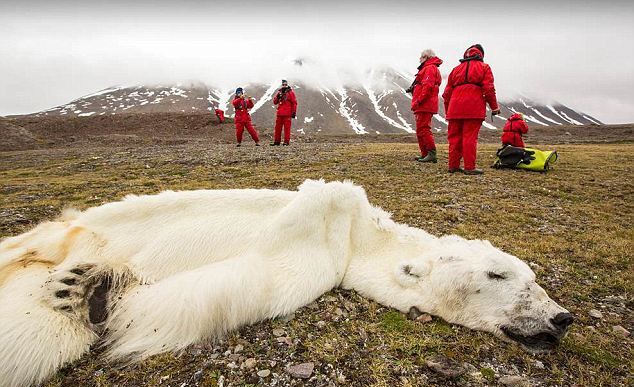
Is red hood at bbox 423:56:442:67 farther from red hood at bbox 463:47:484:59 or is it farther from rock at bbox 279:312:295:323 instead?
rock at bbox 279:312:295:323

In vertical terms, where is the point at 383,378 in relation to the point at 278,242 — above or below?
below

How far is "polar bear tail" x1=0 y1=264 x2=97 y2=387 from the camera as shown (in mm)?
2588

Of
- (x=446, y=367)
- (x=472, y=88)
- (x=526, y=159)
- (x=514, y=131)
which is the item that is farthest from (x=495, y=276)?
(x=514, y=131)

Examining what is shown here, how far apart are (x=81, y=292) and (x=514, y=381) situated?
12.8 feet

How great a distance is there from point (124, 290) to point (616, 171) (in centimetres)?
1579

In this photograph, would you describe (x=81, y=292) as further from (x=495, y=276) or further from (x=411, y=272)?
(x=495, y=276)

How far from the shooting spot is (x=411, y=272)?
3607 mm

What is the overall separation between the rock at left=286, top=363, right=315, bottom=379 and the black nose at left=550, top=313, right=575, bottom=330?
2.15m

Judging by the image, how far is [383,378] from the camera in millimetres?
2613

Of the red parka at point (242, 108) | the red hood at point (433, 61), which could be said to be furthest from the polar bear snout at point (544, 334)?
the red parka at point (242, 108)

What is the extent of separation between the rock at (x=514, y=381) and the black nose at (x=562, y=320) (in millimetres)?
657

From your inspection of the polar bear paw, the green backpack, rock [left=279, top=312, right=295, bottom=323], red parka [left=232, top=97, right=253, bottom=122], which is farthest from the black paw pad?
red parka [left=232, top=97, right=253, bottom=122]

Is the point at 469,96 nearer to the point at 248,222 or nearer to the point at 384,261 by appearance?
the point at 384,261

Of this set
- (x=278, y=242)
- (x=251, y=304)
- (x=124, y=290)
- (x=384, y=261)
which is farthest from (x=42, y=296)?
(x=384, y=261)
